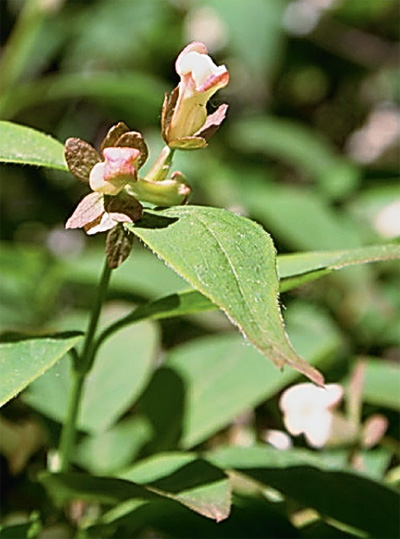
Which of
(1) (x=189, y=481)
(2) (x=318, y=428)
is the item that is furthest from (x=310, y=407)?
(1) (x=189, y=481)

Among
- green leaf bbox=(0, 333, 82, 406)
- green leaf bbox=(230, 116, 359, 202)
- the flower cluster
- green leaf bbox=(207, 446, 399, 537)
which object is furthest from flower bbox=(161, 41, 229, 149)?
green leaf bbox=(230, 116, 359, 202)

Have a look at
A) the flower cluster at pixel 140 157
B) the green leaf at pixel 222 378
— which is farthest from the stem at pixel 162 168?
the green leaf at pixel 222 378

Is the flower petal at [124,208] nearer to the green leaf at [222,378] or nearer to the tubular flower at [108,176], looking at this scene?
the tubular flower at [108,176]

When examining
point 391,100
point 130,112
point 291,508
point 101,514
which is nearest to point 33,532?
point 101,514

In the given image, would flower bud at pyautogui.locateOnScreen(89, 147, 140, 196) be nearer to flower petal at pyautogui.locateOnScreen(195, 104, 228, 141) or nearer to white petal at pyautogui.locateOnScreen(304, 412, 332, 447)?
flower petal at pyautogui.locateOnScreen(195, 104, 228, 141)

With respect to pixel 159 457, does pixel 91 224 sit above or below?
above

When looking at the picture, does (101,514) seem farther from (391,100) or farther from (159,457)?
(391,100)
